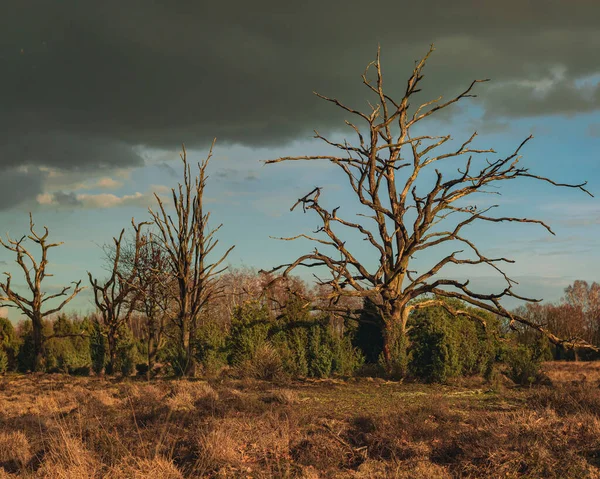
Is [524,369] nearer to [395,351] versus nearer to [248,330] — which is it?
[395,351]

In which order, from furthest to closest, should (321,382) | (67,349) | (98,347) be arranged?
(67,349), (98,347), (321,382)

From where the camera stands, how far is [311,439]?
24.8ft

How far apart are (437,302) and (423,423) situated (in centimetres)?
1124

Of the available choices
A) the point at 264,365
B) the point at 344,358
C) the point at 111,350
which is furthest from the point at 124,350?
the point at 344,358

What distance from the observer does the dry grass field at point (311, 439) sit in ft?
21.5

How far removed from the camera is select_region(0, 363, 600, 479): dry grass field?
6.55 m

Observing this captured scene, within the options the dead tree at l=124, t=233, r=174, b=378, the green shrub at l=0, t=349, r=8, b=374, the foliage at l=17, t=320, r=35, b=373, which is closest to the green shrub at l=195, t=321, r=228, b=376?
the dead tree at l=124, t=233, r=174, b=378

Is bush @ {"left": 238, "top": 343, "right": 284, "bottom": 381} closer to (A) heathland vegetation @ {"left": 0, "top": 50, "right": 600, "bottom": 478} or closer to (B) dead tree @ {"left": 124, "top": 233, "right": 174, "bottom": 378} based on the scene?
(A) heathland vegetation @ {"left": 0, "top": 50, "right": 600, "bottom": 478}

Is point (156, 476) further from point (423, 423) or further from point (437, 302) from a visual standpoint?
point (437, 302)

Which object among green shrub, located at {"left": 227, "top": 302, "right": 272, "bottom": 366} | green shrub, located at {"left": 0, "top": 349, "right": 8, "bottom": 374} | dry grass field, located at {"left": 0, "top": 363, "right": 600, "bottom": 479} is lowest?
dry grass field, located at {"left": 0, "top": 363, "right": 600, "bottom": 479}

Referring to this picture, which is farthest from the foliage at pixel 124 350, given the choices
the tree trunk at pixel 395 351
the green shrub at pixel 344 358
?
the tree trunk at pixel 395 351

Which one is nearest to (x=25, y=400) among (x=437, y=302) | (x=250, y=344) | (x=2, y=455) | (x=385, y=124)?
(x=250, y=344)

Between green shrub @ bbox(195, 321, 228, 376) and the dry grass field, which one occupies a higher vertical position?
green shrub @ bbox(195, 321, 228, 376)

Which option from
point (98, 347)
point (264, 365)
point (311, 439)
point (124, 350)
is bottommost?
point (311, 439)
